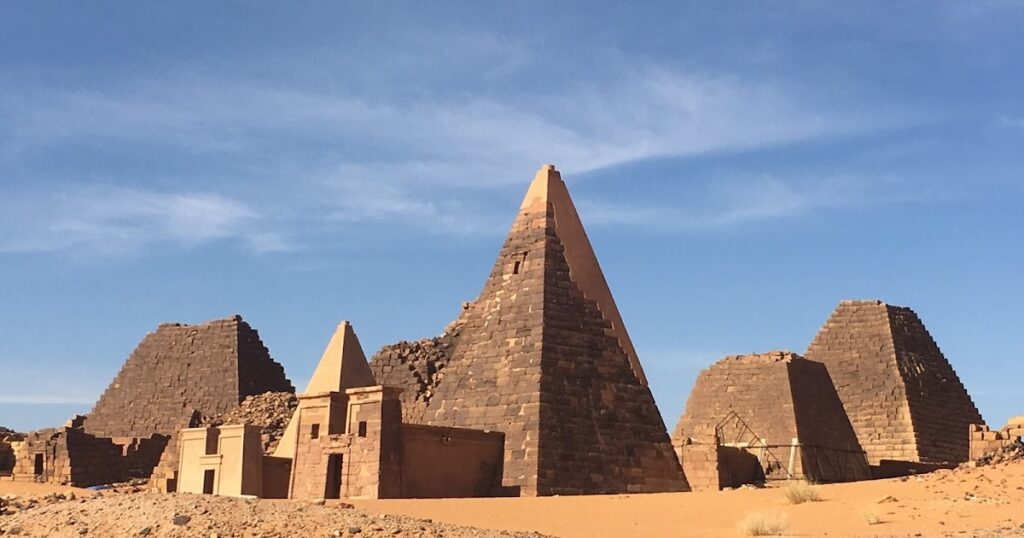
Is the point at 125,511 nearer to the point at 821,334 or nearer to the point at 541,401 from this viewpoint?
the point at 541,401

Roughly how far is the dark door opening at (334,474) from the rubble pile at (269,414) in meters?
6.54

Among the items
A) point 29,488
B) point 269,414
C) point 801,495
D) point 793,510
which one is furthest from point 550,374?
point 29,488

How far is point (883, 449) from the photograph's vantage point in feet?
130

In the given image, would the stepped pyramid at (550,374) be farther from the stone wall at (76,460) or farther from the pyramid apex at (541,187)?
the stone wall at (76,460)

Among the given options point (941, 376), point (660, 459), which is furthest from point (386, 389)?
point (941, 376)

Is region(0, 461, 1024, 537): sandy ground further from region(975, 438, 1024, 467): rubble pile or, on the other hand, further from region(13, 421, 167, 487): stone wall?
region(13, 421, 167, 487): stone wall

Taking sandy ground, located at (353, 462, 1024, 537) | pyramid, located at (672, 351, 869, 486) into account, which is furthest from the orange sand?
sandy ground, located at (353, 462, 1024, 537)

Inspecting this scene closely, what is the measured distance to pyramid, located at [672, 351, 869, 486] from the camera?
99.7ft

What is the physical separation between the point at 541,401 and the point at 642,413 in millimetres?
2399

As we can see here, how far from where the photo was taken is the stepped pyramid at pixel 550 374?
23281 millimetres

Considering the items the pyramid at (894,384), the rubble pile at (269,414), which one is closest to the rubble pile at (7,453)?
the rubble pile at (269,414)

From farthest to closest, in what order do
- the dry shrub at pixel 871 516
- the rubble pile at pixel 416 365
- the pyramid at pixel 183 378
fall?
the pyramid at pixel 183 378
the rubble pile at pixel 416 365
the dry shrub at pixel 871 516

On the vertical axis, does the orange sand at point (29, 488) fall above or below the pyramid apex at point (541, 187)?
below

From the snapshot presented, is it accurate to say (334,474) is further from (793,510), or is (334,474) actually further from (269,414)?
(269,414)
